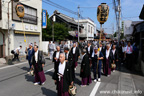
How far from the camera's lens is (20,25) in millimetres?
14016

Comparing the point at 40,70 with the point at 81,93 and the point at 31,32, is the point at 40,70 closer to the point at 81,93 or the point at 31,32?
the point at 81,93

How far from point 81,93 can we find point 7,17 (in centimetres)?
1100

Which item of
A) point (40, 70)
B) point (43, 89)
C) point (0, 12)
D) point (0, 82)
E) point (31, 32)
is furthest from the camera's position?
point (31, 32)

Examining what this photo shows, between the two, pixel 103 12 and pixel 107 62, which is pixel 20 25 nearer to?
pixel 103 12

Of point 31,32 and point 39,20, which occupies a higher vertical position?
point 39,20

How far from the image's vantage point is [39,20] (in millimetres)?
17609

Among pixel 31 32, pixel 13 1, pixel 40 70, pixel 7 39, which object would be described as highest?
pixel 13 1

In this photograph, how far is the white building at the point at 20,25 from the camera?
12078mm

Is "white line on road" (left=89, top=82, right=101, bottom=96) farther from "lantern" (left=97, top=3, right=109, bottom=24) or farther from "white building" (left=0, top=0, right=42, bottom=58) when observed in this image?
"white building" (left=0, top=0, right=42, bottom=58)

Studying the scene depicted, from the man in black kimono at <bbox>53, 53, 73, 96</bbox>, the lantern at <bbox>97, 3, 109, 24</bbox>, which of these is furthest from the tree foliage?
the man in black kimono at <bbox>53, 53, 73, 96</bbox>

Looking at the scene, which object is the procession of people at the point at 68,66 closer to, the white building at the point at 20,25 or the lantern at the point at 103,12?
the lantern at the point at 103,12

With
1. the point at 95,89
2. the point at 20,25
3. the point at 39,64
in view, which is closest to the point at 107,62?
the point at 95,89

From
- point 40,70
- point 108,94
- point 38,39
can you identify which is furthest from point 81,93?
point 38,39

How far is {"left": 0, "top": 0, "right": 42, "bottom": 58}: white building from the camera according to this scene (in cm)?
1208
